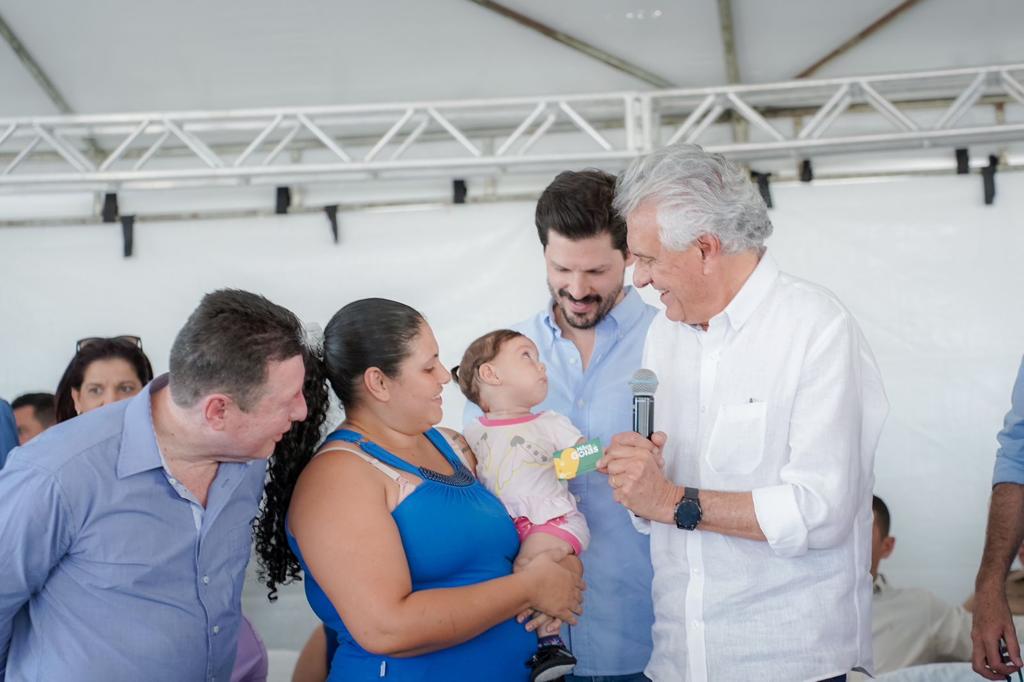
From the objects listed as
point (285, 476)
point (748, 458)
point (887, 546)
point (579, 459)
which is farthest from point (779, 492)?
point (887, 546)

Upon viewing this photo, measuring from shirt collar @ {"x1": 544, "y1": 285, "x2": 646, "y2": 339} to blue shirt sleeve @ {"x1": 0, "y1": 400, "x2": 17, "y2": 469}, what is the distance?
1.82 metres

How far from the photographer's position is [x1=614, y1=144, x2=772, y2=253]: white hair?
2.04 metres

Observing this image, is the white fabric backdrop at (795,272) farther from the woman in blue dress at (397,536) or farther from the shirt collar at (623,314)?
the woman in blue dress at (397,536)

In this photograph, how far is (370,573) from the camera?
6.36 feet

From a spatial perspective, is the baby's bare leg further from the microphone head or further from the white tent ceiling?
the white tent ceiling

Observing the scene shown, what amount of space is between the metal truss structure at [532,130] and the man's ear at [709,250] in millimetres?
2676

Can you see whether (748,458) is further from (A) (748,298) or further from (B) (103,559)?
(B) (103,559)

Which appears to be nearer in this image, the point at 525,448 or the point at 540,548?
the point at 540,548

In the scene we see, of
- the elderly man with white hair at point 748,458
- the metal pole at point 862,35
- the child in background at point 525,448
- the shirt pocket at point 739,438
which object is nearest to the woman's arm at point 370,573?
the child in background at point 525,448

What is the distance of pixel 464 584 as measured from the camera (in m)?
2.12

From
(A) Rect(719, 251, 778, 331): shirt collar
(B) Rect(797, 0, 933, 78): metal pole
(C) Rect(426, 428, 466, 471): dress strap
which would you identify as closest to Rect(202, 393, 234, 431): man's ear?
(C) Rect(426, 428, 466, 471): dress strap

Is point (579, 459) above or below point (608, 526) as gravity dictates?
above

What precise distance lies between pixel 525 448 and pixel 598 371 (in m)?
0.36

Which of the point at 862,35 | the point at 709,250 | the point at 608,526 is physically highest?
the point at 862,35
